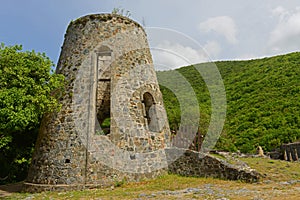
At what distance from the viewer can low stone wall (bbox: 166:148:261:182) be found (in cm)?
1043

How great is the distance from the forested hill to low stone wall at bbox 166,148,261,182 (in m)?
12.0

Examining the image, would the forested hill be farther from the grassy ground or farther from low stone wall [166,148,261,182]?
the grassy ground

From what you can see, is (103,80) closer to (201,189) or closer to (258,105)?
(201,189)

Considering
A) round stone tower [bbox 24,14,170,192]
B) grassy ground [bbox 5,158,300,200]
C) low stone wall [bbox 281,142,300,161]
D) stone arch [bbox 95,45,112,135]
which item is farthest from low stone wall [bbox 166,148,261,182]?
low stone wall [bbox 281,142,300,161]

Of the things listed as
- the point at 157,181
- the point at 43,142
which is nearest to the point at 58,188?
the point at 43,142

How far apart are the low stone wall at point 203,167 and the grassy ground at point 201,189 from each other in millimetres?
360

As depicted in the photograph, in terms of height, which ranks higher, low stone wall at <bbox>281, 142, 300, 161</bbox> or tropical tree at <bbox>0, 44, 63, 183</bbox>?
tropical tree at <bbox>0, 44, 63, 183</bbox>

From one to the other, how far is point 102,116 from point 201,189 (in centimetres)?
620

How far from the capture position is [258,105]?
3192cm

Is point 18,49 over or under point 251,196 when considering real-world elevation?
over

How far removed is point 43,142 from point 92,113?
2302 millimetres

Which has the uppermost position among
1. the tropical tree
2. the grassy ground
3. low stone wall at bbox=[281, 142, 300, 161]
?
the tropical tree

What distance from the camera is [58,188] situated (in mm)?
9992

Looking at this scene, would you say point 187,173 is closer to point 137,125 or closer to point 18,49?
point 137,125
